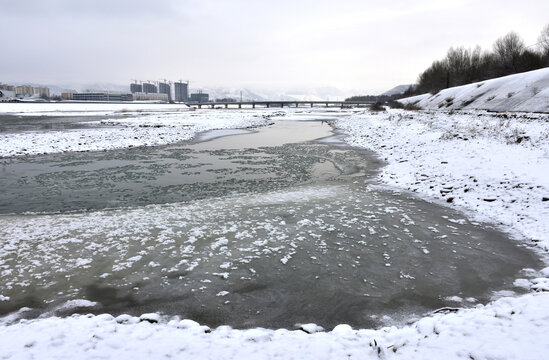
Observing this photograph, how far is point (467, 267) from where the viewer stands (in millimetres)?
6773

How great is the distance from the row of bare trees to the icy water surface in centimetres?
7601


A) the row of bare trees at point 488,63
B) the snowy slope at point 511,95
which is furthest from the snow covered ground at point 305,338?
the row of bare trees at point 488,63

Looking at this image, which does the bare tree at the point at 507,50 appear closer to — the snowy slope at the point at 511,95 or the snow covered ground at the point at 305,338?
the snowy slope at the point at 511,95

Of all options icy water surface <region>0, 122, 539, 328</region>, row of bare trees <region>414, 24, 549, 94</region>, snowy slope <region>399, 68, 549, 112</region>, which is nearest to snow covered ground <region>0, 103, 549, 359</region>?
icy water surface <region>0, 122, 539, 328</region>

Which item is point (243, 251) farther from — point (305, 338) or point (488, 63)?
point (488, 63)

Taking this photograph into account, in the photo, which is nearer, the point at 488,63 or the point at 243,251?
the point at 243,251

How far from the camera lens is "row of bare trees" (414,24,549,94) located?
68.4m

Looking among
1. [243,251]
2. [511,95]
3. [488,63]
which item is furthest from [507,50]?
[243,251]

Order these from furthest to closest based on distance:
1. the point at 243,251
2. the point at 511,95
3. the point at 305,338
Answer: the point at 511,95
the point at 243,251
the point at 305,338

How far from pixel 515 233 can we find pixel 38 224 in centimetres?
1251

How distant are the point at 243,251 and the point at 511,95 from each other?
41.9 m

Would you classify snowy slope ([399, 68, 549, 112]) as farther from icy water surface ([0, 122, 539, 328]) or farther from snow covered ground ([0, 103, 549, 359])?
snow covered ground ([0, 103, 549, 359])

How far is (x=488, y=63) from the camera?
84375 mm

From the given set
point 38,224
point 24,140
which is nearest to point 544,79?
point 38,224
